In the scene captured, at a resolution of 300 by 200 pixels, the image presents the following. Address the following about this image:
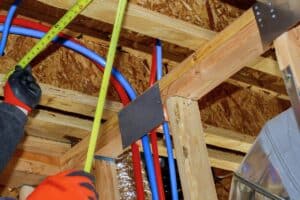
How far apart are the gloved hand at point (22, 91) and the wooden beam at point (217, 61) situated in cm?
44

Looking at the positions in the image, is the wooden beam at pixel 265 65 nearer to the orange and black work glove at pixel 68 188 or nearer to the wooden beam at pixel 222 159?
the wooden beam at pixel 222 159

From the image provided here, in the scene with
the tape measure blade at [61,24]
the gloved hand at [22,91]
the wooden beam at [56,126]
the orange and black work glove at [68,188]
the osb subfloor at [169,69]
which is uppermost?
the osb subfloor at [169,69]

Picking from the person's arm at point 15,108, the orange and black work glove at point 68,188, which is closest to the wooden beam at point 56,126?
the person's arm at point 15,108

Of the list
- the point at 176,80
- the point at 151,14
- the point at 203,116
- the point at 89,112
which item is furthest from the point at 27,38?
the point at 203,116

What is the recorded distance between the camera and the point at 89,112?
2369mm

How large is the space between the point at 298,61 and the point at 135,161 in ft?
2.67

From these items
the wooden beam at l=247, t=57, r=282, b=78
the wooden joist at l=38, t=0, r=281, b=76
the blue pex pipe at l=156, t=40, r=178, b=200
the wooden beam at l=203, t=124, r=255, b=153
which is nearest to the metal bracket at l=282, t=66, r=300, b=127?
the wooden joist at l=38, t=0, r=281, b=76

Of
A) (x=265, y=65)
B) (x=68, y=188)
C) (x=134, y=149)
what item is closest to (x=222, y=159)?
(x=265, y=65)

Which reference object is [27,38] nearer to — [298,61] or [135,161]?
[135,161]

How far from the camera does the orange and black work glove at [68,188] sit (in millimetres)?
1385

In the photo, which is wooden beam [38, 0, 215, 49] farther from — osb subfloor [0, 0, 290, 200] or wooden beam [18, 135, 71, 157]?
wooden beam [18, 135, 71, 157]

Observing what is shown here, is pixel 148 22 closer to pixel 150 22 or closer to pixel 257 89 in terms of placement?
pixel 150 22

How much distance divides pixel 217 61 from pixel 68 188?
0.64 metres

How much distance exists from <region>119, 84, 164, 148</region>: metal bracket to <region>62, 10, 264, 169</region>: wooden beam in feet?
0.15
